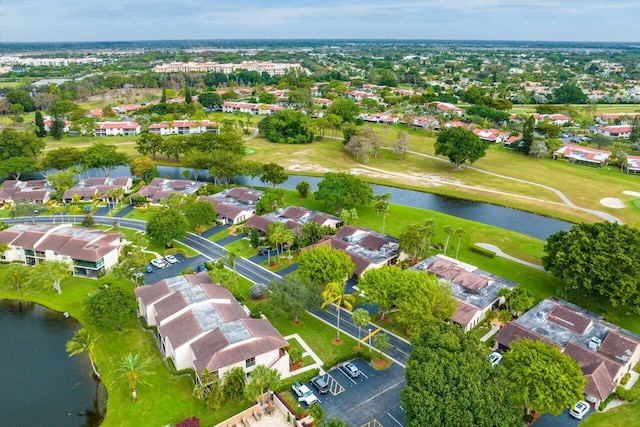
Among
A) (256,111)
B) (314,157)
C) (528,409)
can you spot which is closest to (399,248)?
(528,409)

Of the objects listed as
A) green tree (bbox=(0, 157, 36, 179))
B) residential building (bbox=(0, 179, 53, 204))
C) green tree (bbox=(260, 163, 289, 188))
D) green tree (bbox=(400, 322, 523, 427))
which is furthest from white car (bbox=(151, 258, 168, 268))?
green tree (bbox=(0, 157, 36, 179))

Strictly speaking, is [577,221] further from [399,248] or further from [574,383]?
[574,383]

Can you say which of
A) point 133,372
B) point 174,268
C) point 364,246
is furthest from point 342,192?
point 133,372

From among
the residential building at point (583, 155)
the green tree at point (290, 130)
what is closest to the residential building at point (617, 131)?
the residential building at point (583, 155)

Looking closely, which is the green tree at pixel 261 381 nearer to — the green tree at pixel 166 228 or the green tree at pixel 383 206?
the green tree at pixel 166 228

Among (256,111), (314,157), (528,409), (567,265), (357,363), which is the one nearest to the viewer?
(528,409)

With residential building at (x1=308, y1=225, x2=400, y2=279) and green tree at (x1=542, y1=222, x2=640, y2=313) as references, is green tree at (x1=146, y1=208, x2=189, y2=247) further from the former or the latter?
green tree at (x1=542, y1=222, x2=640, y2=313)
